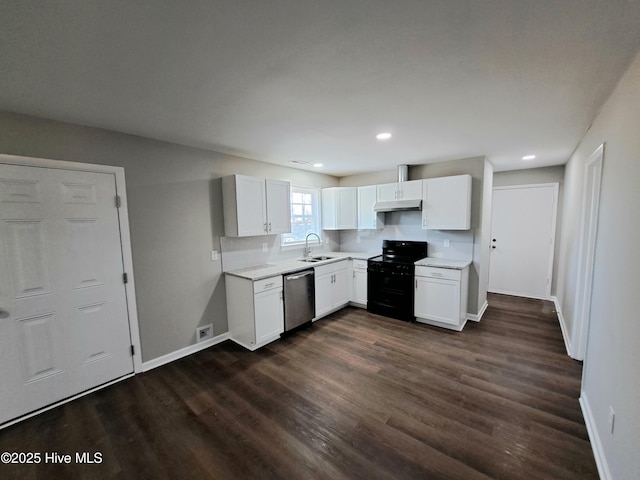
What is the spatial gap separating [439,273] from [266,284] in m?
2.41

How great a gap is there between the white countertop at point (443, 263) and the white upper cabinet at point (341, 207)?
1402mm

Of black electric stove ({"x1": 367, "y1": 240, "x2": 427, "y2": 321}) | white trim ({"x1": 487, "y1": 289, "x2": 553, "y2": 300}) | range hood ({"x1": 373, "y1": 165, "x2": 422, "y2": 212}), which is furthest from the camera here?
white trim ({"x1": 487, "y1": 289, "x2": 553, "y2": 300})

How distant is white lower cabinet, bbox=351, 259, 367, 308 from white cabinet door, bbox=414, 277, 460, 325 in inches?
34.8

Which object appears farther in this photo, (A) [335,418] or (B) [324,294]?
(B) [324,294]

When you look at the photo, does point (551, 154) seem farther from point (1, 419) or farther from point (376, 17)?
point (1, 419)

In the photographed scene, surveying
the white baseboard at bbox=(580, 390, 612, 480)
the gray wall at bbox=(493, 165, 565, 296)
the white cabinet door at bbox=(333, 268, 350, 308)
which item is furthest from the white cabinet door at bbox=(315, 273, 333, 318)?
the gray wall at bbox=(493, 165, 565, 296)

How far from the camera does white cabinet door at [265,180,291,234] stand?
3.58m

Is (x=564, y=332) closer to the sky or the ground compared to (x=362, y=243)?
closer to the ground

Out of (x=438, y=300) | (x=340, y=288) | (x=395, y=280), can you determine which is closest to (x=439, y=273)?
(x=438, y=300)

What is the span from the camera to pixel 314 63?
1.47 metres

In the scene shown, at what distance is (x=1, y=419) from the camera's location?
6.57 feet

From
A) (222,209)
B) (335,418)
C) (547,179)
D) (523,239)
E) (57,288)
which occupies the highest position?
(547,179)

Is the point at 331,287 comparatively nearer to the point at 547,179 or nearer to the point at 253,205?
the point at 253,205

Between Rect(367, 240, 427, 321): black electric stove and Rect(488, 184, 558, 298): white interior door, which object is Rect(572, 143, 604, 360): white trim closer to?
Rect(367, 240, 427, 321): black electric stove
